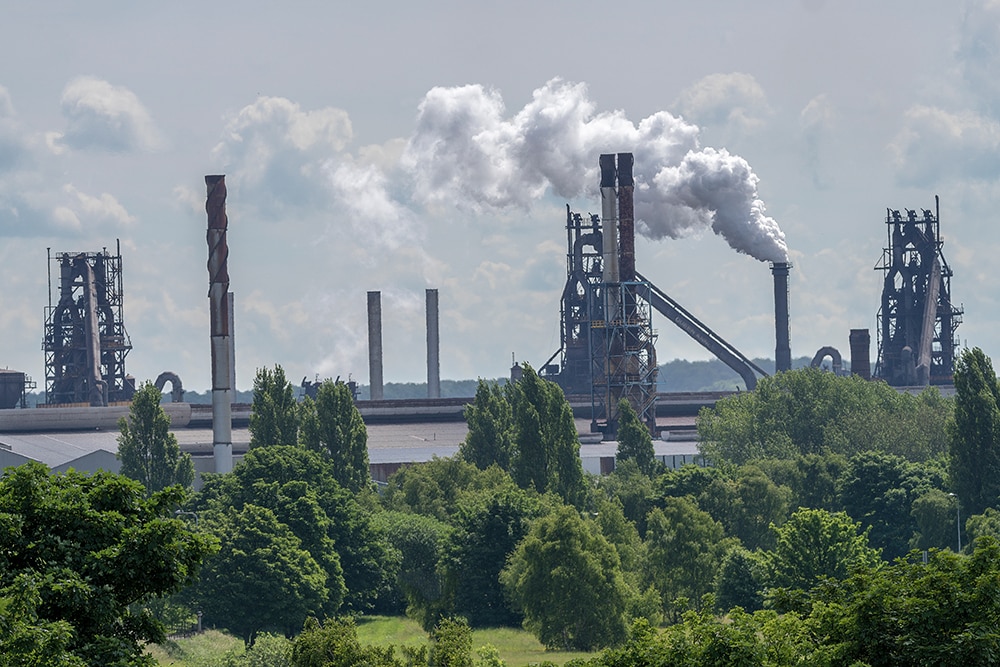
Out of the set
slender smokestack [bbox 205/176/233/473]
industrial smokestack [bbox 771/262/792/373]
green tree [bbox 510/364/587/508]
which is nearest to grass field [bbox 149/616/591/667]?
green tree [bbox 510/364/587/508]

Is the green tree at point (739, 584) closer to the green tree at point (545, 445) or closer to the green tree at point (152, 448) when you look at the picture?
the green tree at point (545, 445)

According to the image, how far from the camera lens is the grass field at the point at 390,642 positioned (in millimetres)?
59094

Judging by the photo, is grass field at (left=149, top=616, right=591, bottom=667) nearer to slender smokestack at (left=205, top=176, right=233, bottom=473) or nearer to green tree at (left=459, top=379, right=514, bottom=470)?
green tree at (left=459, top=379, right=514, bottom=470)

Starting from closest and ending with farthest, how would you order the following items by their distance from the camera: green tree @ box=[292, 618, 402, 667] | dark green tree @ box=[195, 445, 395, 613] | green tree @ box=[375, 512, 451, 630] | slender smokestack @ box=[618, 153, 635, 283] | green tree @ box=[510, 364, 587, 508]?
green tree @ box=[292, 618, 402, 667] → dark green tree @ box=[195, 445, 395, 613] → green tree @ box=[375, 512, 451, 630] → green tree @ box=[510, 364, 587, 508] → slender smokestack @ box=[618, 153, 635, 283]

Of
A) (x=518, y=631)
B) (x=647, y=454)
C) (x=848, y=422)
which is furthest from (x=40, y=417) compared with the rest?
(x=518, y=631)

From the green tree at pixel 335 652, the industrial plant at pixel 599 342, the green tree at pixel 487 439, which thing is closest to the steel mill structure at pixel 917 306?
the industrial plant at pixel 599 342

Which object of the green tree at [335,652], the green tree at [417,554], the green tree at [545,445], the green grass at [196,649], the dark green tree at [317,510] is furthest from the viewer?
the green tree at [545,445]

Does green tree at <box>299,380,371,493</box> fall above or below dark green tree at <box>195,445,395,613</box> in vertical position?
above

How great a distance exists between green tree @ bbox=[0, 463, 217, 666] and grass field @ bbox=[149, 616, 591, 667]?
2693cm

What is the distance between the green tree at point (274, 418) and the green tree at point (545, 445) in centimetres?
1151

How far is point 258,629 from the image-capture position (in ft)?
212

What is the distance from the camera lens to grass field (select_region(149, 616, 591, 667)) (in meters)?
59.1

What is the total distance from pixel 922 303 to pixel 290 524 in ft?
270

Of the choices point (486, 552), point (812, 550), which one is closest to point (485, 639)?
point (486, 552)
